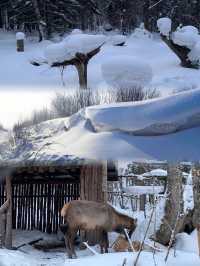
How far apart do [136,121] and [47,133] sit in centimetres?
499

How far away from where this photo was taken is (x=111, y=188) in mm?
19000

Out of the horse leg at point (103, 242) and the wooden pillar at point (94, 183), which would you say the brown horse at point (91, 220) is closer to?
the horse leg at point (103, 242)

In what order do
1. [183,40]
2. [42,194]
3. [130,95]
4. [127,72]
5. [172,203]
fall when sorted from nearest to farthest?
[172,203]
[42,194]
[130,95]
[127,72]
[183,40]

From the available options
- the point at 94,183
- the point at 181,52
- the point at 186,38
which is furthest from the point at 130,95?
the point at 181,52

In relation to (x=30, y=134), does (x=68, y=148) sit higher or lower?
higher

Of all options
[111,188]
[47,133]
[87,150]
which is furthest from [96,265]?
[111,188]

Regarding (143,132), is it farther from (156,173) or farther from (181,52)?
(181,52)

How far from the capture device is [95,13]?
42562mm

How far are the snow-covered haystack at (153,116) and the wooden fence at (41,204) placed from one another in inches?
291

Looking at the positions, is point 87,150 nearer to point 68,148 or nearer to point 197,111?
point 68,148

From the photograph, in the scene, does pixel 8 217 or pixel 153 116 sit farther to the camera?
pixel 8 217

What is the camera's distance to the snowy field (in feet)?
82.4

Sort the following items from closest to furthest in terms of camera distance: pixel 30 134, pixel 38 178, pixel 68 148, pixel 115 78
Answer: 1. pixel 68 148
2. pixel 30 134
3. pixel 38 178
4. pixel 115 78

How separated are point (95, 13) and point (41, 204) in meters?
29.9
